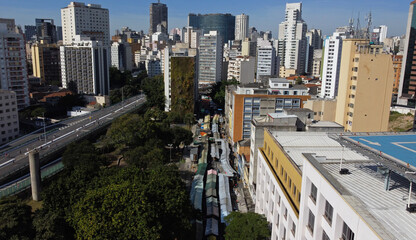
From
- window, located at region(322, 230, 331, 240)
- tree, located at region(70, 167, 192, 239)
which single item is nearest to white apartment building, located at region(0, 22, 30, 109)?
tree, located at region(70, 167, 192, 239)

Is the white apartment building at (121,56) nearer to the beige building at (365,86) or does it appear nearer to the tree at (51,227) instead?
the beige building at (365,86)

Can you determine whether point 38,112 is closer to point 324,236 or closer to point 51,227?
point 51,227

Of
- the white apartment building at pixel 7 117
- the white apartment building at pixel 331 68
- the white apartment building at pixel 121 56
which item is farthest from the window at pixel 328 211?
the white apartment building at pixel 121 56

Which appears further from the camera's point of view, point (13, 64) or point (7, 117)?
point (13, 64)

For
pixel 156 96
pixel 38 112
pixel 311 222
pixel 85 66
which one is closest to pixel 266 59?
pixel 156 96

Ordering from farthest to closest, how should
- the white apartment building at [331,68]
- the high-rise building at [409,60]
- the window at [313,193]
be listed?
the high-rise building at [409,60]
the white apartment building at [331,68]
the window at [313,193]

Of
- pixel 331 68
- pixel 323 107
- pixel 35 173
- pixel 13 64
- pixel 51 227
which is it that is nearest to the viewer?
pixel 51 227
